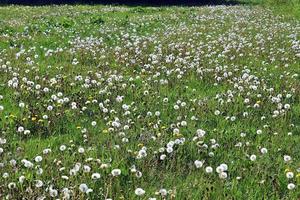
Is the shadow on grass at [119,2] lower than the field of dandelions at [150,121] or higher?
lower

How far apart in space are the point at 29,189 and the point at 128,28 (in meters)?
17.4

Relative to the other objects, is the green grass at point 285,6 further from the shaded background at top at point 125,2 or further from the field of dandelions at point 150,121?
the field of dandelions at point 150,121

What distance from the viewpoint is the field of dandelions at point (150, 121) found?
6.04m

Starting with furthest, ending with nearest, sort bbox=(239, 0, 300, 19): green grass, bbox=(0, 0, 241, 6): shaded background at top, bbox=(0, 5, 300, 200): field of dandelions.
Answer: bbox=(0, 0, 241, 6): shaded background at top
bbox=(239, 0, 300, 19): green grass
bbox=(0, 5, 300, 200): field of dandelions

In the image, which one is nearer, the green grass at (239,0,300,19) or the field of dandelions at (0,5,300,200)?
the field of dandelions at (0,5,300,200)

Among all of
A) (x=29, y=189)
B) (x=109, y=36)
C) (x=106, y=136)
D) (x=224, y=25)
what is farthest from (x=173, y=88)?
(x=224, y=25)

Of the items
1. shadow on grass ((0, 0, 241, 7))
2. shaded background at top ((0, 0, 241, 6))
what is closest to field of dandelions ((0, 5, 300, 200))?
shadow on grass ((0, 0, 241, 7))

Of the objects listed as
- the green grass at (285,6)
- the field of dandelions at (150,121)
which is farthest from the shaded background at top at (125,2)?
the field of dandelions at (150,121)

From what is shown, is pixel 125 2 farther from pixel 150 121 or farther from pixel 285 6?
pixel 150 121

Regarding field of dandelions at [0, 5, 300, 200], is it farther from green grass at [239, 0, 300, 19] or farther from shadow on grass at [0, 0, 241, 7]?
shadow on grass at [0, 0, 241, 7]

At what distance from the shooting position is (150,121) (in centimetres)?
850

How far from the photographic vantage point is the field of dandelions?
6.04 meters

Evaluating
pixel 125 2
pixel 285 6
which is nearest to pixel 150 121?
pixel 285 6

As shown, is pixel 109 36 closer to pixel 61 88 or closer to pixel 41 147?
pixel 61 88
